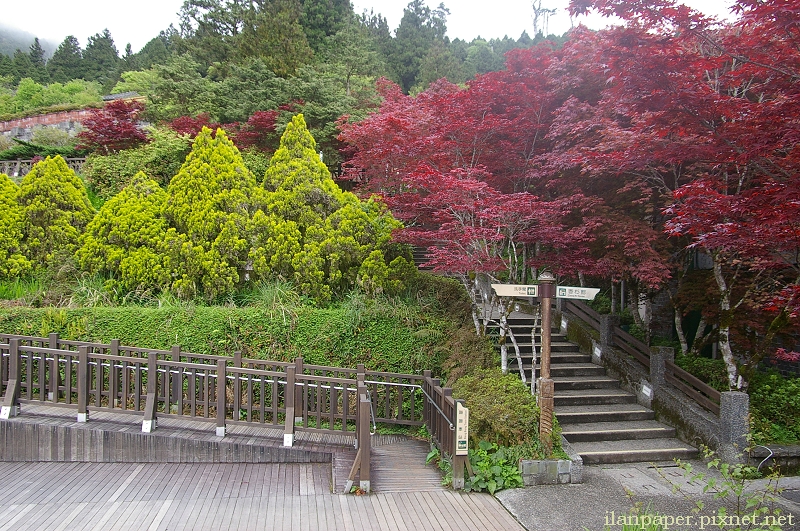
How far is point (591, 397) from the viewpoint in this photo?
7.48 meters

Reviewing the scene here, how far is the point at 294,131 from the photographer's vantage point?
32.4 feet

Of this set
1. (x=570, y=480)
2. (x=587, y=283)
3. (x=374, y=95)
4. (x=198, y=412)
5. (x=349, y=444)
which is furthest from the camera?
(x=374, y=95)

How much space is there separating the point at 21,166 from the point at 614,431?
2328cm

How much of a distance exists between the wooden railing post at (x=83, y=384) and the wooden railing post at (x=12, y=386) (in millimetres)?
981

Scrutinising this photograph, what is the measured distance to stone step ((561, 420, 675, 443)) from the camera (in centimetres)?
657

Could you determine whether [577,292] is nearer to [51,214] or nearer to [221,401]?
[221,401]

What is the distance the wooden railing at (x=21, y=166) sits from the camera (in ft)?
59.7

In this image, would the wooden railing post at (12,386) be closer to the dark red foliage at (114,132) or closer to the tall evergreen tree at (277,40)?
the dark red foliage at (114,132)

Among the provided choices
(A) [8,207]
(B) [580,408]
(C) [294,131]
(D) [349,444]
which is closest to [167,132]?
(A) [8,207]

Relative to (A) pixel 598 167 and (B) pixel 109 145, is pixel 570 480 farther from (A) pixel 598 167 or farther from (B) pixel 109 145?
(B) pixel 109 145

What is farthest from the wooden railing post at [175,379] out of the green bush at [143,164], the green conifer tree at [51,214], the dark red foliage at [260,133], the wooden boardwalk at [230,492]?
the dark red foliage at [260,133]

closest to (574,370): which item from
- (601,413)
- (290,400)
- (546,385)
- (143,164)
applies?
(601,413)

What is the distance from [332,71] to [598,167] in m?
16.1

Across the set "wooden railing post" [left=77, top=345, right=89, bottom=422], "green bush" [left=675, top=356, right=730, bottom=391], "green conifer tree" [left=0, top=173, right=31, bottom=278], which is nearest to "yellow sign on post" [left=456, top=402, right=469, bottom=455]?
"green bush" [left=675, top=356, right=730, bottom=391]
